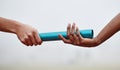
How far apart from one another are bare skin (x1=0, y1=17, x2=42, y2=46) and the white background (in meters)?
0.41

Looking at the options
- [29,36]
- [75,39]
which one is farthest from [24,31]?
[75,39]

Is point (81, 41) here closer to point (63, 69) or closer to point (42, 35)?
point (42, 35)

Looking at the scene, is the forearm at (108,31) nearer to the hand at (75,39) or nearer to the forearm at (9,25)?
the hand at (75,39)

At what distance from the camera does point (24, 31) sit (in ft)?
2.53

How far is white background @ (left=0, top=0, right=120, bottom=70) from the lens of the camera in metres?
1.13

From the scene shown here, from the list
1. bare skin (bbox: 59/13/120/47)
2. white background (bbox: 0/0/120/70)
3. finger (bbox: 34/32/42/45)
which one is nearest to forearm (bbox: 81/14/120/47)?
bare skin (bbox: 59/13/120/47)

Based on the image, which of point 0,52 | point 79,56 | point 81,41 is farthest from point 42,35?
point 0,52

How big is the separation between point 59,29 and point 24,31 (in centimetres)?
42

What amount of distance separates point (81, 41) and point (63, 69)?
0.46m

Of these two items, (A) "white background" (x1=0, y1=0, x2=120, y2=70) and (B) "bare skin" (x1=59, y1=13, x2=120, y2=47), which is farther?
(A) "white background" (x1=0, y1=0, x2=120, y2=70)

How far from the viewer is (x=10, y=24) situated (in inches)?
30.8

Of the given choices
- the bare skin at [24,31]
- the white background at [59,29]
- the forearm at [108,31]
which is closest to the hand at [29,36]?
the bare skin at [24,31]

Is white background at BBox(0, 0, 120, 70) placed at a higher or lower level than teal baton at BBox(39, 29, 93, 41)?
lower

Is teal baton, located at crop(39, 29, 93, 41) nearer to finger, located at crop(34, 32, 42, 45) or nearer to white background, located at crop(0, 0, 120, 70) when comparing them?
finger, located at crop(34, 32, 42, 45)
